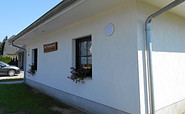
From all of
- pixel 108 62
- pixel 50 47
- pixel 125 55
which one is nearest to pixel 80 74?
pixel 108 62

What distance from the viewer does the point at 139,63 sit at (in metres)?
2.28

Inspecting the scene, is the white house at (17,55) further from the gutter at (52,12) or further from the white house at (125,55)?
the white house at (125,55)

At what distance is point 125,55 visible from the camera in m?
2.46

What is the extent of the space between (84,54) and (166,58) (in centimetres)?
209

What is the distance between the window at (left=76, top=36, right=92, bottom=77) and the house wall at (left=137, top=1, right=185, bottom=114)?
152 centimetres

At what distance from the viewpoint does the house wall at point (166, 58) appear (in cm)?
245

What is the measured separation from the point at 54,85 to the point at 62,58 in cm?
118

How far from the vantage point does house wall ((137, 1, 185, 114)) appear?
2449 millimetres

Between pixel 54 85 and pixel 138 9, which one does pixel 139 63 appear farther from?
pixel 54 85

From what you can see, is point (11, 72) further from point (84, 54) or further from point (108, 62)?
point (108, 62)

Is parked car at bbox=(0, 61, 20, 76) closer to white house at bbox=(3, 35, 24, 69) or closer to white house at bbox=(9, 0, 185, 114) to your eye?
white house at bbox=(3, 35, 24, 69)

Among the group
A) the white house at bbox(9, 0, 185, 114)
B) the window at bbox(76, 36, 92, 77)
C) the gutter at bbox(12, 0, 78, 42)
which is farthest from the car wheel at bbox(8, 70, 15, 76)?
the window at bbox(76, 36, 92, 77)

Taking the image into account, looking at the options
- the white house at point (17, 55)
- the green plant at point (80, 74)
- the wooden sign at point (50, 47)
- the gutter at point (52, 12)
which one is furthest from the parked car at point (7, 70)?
the green plant at point (80, 74)

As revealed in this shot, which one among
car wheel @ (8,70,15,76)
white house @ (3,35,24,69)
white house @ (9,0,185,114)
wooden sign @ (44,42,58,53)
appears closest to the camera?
white house @ (9,0,185,114)
